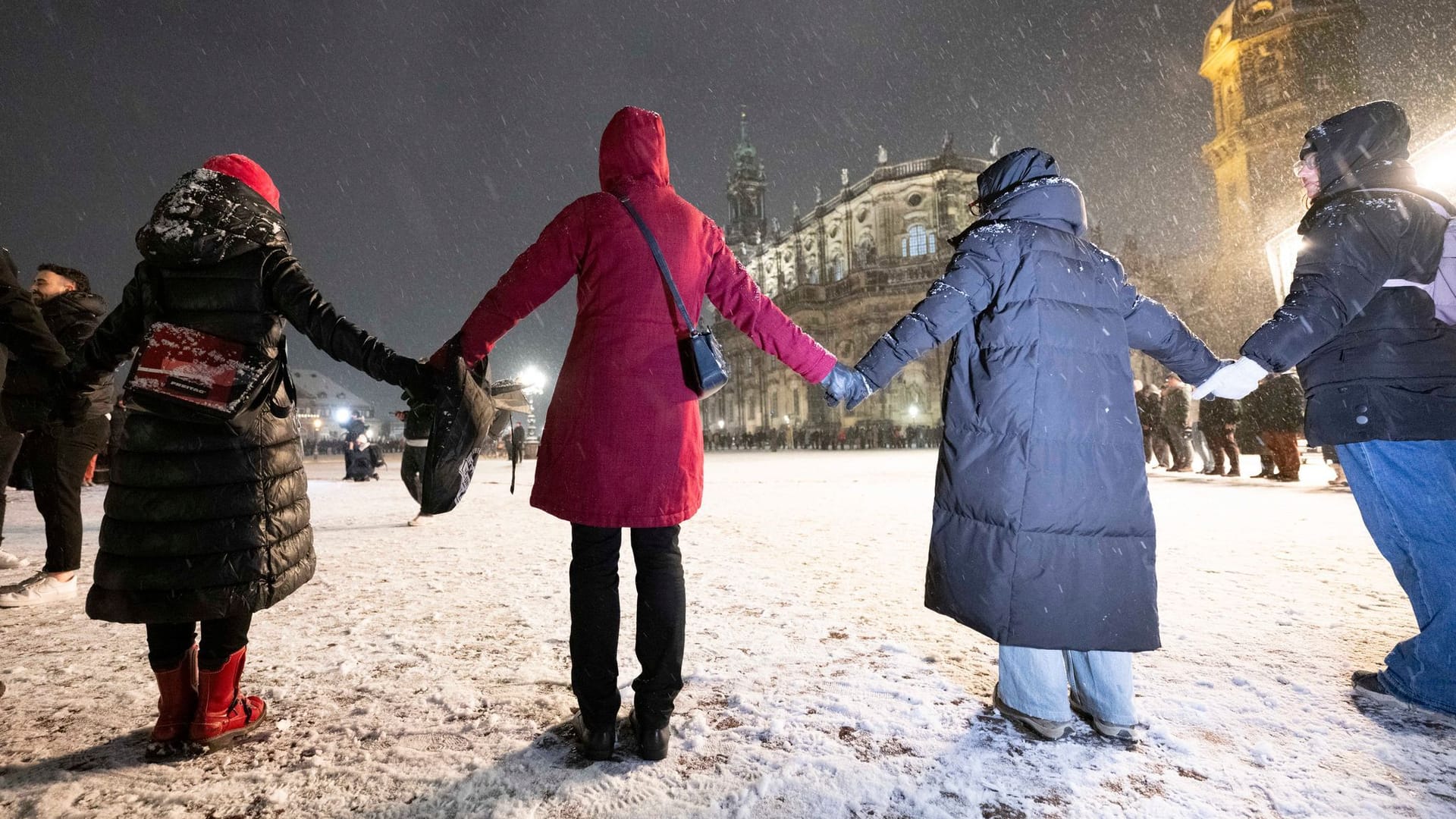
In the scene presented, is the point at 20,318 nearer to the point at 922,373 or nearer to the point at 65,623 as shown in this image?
the point at 65,623

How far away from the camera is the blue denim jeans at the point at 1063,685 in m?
2.13

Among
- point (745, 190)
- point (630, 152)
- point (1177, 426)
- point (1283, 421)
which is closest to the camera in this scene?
point (630, 152)

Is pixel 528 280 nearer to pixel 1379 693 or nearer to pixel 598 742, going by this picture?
pixel 598 742

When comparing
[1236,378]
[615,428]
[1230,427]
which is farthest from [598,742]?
[1230,427]

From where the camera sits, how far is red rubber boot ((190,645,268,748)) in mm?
2049

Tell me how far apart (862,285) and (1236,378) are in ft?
149

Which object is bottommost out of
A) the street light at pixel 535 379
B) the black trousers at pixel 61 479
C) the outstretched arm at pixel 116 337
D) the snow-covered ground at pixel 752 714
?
the snow-covered ground at pixel 752 714

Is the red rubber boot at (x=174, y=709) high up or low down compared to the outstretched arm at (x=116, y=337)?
down

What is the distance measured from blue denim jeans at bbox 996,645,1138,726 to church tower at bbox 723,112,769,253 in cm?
7139

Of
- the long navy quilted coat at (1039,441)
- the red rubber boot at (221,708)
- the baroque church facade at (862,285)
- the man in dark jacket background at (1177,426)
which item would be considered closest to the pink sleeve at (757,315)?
the long navy quilted coat at (1039,441)

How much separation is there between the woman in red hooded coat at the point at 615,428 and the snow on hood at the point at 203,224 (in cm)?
70

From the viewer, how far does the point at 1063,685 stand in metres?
2.15

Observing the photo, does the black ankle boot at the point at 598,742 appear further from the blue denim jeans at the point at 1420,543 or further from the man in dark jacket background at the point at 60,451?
the man in dark jacket background at the point at 60,451

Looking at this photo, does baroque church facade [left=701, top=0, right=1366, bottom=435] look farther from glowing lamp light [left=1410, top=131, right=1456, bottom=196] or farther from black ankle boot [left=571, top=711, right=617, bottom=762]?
black ankle boot [left=571, top=711, right=617, bottom=762]
